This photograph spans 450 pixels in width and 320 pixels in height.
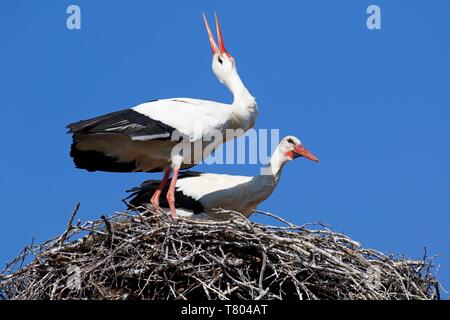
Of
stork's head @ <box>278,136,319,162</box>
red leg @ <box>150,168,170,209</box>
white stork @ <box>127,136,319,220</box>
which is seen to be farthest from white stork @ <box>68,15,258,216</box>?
stork's head @ <box>278,136,319,162</box>

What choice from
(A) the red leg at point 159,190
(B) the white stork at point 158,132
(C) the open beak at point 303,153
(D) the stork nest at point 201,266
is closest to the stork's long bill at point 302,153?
(C) the open beak at point 303,153

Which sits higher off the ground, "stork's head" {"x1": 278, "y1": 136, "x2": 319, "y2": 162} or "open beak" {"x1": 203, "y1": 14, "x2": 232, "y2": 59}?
"open beak" {"x1": 203, "y1": 14, "x2": 232, "y2": 59}

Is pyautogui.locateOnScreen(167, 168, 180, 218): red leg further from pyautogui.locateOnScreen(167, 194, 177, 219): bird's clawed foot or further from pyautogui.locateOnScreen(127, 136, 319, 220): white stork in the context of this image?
pyautogui.locateOnScreen(127, 136, 319, 220): white stork

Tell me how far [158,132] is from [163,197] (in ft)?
3.38

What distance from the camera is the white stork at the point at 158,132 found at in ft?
34.2

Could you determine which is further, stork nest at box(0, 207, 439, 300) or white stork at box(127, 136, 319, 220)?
white stork at box(127, 136, 319, 220)

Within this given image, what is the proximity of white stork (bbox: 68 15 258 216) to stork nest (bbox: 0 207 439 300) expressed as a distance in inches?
50.2

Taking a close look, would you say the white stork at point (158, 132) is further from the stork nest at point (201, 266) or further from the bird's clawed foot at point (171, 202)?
the stork nest at point (201, 266)

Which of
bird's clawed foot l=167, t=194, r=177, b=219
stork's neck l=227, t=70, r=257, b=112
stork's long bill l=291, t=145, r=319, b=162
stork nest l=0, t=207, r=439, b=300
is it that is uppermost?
stork's neck l=227, t=70, r=257, b=112

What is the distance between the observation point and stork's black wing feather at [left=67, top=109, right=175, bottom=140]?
1026 cm

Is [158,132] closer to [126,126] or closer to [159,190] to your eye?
[126,126]

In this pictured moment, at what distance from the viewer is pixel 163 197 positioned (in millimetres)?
11281

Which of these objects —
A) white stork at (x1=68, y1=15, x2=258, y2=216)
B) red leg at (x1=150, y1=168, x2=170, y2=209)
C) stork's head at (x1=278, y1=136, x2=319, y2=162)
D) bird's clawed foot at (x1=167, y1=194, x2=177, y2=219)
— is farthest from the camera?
stork's head at (x1=278, y1=136, x2=319, y2=162)
